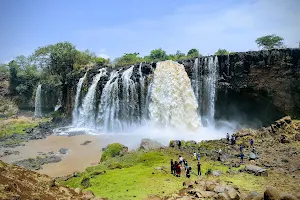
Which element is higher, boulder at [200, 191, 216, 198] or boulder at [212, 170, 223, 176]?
boulder at [200, 191, 216, 198]

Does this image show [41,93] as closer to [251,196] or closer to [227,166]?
[227,166]

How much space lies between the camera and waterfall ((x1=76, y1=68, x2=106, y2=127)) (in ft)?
129

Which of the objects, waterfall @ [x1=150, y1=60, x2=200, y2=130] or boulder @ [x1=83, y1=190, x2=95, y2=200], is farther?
waterfall @ [x1=150, y1=60, x2=200, y2=130]

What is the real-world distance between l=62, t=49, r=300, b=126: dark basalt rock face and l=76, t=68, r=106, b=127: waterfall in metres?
6.62

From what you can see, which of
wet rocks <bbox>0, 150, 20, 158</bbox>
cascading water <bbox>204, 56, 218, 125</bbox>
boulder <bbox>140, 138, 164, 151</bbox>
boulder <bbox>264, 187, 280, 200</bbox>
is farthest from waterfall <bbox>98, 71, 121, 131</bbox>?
boulder <bbox>264, 187, 280, 200</bbox>

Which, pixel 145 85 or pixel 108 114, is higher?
pixel 145 85

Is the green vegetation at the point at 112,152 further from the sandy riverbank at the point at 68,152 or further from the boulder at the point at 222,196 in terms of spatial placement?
the boulder at the point at 222,196

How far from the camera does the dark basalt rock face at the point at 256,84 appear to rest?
30.4 metres

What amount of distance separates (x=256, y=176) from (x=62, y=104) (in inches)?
1511

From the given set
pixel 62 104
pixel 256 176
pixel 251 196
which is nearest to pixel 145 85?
pixel 62 104

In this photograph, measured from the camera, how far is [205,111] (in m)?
35.0

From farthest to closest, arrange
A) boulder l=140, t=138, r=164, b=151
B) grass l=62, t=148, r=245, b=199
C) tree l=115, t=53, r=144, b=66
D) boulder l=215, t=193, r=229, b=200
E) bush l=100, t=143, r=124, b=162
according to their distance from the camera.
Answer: tree l=115, t=53, r=144, b=66, boulder l=140, t=138, r=164, b=151, bush l=100, t=143, r=124, b=162, grass l=62, t=148, r=245, b=199, boulder l=215, t=193, r=229, b=200

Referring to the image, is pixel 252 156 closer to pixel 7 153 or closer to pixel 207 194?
pixel 207 194

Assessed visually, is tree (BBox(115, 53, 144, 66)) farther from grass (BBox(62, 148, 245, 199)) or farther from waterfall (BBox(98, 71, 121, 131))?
grass (BBox(62, 148, 245, 199))
